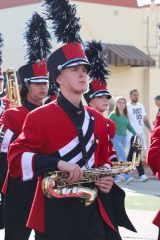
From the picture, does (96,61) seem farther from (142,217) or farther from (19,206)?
(142,217)

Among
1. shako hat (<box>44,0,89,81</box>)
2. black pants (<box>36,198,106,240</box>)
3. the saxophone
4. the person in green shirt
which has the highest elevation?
shako hat (<box>44,0,89,81</box>)

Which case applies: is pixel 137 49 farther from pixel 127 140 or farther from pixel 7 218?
pixel 7 218

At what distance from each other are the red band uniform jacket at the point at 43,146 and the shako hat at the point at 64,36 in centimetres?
33

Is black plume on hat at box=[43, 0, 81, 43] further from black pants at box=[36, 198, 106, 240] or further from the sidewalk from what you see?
the sidewalk

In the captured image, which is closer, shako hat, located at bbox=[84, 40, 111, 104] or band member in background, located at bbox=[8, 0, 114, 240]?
band member in background, located at bbox=[8, 0, 114, 240]

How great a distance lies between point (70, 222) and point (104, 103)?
2.75 meters

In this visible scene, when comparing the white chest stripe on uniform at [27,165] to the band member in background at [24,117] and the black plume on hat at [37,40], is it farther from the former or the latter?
the black plume on hat at [37,40]

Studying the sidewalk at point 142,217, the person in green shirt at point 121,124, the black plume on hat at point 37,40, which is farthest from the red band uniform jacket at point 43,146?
the person in green shirt at point 121,124

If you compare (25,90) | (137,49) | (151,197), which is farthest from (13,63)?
(25,90)

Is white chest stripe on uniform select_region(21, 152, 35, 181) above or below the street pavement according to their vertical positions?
above

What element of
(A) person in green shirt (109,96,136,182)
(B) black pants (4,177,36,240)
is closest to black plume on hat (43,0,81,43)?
(B) black pants (4,177,36,240)

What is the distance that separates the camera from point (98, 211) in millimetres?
4812

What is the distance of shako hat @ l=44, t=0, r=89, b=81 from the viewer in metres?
5.00

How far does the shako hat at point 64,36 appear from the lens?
500cm
